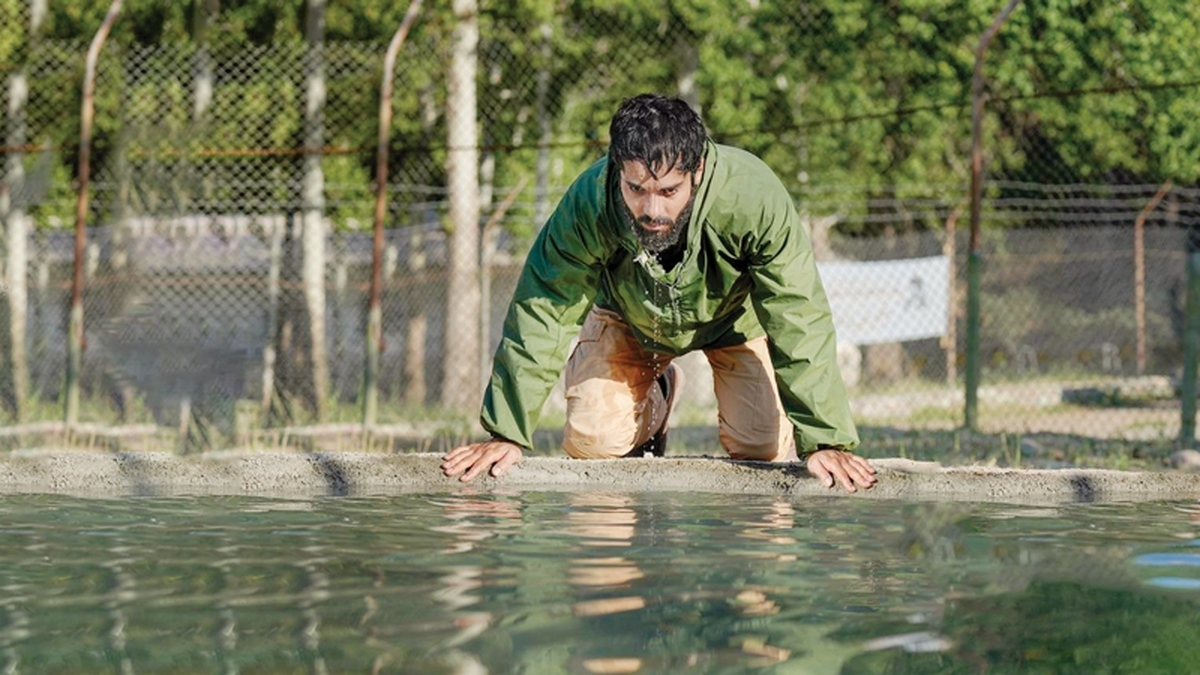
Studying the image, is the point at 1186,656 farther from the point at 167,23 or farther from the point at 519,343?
the point at 167,23

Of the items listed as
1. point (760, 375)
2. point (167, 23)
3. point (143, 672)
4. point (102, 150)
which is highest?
point (167, 23)

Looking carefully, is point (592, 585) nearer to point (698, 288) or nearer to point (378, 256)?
point (698, 288)

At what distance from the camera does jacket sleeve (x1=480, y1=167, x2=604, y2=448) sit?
566 cm

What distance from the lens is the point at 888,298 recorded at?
1541 centimetres

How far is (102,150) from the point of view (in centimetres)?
1900

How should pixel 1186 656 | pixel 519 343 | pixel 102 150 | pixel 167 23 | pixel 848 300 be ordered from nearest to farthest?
pixel 1186 656 < pixel 519 343 < pixel 848 300 < pixel 102 150 < pixel 167 23

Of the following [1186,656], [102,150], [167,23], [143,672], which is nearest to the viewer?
[143,672]

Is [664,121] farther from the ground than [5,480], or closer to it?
farther from the ground

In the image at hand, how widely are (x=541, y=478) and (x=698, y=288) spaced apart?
914 millimetres

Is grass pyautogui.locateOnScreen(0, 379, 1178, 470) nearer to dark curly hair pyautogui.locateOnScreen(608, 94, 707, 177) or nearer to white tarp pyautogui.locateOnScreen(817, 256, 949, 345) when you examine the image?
white tarp pyautogui.locateOnScreen(817, 256, 949, 345)

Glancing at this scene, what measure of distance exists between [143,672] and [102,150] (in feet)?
55.0

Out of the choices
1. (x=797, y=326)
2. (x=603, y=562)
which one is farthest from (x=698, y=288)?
(x=603, y=562)

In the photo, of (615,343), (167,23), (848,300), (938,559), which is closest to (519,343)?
(615,343)

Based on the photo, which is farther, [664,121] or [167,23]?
[167,23]
